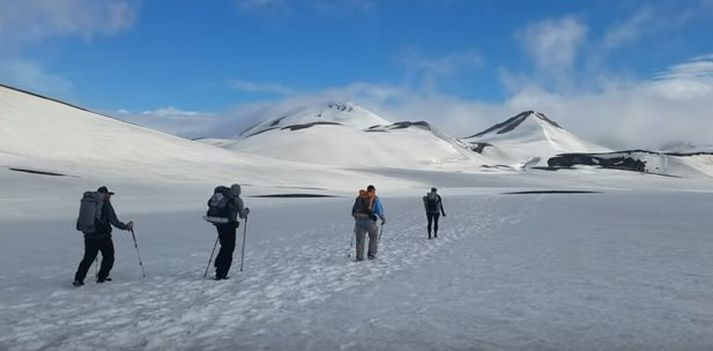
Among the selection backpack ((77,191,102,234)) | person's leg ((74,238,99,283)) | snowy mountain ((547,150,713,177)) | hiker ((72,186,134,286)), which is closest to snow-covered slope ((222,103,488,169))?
snowy mountain ((547,150,713,177))

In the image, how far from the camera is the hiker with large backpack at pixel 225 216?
38.5 feet

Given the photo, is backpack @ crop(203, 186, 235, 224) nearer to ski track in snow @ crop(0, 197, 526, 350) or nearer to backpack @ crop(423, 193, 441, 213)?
ski track in snow @ crop(0, 197, 526, 350)

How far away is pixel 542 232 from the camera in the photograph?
20875mm

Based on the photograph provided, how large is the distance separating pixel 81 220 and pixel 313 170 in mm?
63522

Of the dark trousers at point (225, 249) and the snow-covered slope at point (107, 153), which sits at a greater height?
the snow-covered slope at point (107, 153)

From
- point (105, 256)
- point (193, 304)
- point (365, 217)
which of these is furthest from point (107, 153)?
point (193, 304)

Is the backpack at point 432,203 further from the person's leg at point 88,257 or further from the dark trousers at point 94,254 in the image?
the person's leg at point 88,257

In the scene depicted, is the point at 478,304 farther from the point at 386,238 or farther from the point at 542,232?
the point at 542,232

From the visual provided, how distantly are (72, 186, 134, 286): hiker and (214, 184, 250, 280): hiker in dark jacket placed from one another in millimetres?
1699

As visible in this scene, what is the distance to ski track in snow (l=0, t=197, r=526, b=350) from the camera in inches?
308

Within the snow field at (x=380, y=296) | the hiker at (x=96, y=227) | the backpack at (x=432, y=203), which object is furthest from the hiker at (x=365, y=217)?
the hiker at (x=96, y=227)

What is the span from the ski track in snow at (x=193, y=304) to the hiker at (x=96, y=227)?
0.42 meters

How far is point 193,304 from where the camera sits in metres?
9.77

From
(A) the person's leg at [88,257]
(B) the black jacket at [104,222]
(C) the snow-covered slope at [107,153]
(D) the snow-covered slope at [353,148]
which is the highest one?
(D) the snow-covered slope at [353,148]
